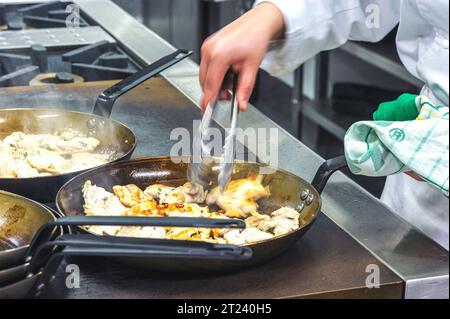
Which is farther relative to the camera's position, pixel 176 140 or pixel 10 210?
pixel 176 140

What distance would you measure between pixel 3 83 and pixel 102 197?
0.83 meters

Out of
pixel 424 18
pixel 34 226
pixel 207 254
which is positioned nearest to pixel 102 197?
pixel 34 226

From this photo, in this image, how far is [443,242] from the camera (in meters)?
1.08

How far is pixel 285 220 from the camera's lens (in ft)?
3.95

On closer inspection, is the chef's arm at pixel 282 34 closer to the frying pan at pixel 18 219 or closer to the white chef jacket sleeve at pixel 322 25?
the white chef jacket sleeve at pixel 322 25

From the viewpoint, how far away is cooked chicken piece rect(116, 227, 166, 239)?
1.12m

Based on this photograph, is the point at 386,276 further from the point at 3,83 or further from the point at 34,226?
the point at 3,83

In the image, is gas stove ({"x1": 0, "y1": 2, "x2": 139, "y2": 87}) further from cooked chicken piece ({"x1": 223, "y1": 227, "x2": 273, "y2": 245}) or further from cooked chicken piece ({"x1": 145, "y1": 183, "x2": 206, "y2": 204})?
cooked chicken piece ({"x1": 223, "y1": 227, "x2": 273, "y2": 245})

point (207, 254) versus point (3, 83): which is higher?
point (207, 254)

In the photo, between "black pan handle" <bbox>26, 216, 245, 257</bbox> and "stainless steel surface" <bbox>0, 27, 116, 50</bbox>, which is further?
"stainless steel surface" <bbox>0, 27, 116, 50</bbox>

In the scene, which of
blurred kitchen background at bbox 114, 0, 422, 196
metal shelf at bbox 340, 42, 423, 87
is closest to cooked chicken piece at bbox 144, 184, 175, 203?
blurred kitchen background at bbox 114, 0, 422, 196

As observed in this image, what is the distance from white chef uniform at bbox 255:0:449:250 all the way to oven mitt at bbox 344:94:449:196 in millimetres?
88

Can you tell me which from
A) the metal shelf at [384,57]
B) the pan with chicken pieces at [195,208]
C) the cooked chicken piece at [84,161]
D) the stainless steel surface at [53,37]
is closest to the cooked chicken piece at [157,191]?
the pan with chicken pieces at [195,208]

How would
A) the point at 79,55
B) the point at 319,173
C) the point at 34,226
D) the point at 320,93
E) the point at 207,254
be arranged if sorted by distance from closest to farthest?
the point at 207,254, the point at 34,226, the point at 319,173, the point at 79,55, the point at 320,93
